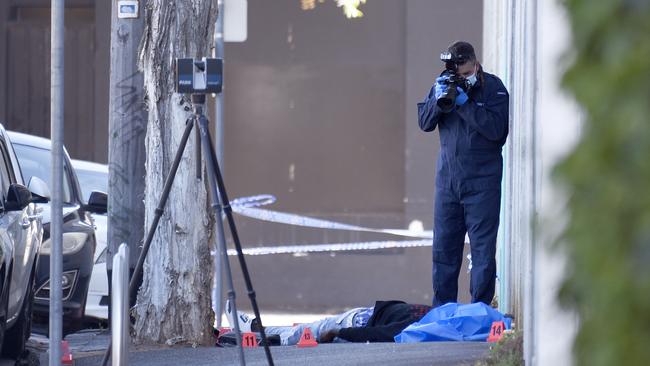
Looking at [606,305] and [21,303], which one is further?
[21,303]

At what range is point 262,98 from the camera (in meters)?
14.1

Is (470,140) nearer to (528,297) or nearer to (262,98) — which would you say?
(528,297)

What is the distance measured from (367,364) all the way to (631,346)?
4.82 meters

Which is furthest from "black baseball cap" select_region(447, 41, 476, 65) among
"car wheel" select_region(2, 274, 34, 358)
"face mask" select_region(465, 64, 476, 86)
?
"car wheel" select_region(2, 274, 34, 358)

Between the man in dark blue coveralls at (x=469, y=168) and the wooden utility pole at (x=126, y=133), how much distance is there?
69.3 inches

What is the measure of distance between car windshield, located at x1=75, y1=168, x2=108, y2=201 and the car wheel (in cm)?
454

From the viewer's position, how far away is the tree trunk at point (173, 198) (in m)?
6.95

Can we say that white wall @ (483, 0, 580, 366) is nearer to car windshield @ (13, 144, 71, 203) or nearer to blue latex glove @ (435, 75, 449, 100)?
blue latex glove @ (435, 75, 449, 100)

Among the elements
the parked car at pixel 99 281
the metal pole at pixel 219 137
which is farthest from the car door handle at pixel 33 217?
the parked car at pixel 99 281

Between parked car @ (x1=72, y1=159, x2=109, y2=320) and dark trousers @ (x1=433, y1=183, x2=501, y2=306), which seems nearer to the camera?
dark trousers @ (x1=433, y1=183, x2=501, y2=306)

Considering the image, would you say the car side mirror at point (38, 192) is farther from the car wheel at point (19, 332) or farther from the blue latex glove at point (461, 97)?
the blue latex glove at point (461, 97)

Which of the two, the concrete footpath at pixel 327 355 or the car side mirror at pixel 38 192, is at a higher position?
the car side mirror at pixel 38 192

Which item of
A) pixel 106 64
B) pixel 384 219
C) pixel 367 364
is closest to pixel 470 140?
pixel 367 364

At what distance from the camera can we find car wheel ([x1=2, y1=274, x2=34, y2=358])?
716 centimetres
